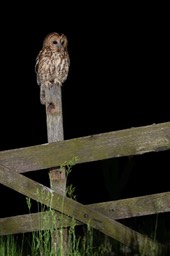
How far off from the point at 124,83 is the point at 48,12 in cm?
149

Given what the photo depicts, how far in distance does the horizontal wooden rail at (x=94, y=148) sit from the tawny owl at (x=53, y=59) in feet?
2.52

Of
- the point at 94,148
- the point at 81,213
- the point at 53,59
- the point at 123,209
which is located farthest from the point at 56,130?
the point at 53,59

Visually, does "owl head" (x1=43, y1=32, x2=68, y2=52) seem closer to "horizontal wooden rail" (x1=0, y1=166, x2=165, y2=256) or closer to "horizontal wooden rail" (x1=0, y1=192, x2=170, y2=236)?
"horizontal wooden rail" (x1=0, y1=166, x2=165, y2=256)

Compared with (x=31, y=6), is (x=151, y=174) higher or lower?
lower

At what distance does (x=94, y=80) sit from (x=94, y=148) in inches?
214

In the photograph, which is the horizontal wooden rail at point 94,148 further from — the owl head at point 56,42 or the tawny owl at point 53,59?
the owl head at point 56,42

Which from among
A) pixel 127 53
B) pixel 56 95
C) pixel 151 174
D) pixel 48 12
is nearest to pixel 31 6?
pixel 48 12

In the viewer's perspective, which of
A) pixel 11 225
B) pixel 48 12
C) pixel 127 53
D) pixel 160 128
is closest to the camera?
pixel 160 128

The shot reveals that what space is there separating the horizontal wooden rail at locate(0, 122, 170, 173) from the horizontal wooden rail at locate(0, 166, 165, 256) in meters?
0.07

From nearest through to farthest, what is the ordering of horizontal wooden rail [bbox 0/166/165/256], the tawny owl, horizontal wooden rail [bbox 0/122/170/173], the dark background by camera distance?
horizontal wooden rail [bbox 0/122/170/173] < horizontal wooden rail [bbox 0/166/165/256] < the tawny owl < the dark background

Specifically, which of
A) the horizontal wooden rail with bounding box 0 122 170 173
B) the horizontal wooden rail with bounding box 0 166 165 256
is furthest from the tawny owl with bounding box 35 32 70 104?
the horizontal wooden rail with bounding box 0 166 165 256

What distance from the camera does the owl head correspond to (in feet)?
17.7

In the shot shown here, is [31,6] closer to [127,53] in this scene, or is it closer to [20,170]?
Result: [127,53]

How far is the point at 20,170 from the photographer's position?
15.5 feet
